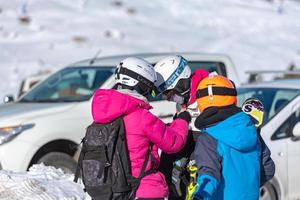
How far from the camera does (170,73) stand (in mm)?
4289

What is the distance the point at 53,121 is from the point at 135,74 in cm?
341

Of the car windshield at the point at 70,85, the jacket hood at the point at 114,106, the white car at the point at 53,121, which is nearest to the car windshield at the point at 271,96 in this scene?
the white car at the point at 53,121

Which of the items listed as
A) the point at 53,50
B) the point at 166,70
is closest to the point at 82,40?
the point at 53,50

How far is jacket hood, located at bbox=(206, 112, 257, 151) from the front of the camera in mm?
3799

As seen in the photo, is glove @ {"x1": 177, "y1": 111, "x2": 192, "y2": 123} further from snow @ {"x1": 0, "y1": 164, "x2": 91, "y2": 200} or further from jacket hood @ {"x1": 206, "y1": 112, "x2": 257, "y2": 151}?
snow @ {"x1": 0, "y1": 164, "x2": 91, "y2": 200}

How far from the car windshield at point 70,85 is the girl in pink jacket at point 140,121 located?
12.3 feet

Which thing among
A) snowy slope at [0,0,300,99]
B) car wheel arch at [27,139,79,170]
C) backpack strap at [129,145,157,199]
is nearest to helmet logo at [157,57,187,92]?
backpack strap at [129,145,157,199]

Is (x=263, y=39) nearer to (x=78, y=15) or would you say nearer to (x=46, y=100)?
(x=78, y=15)

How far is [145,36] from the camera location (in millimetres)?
33219

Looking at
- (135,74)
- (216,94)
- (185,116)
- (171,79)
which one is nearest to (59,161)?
(171,79)

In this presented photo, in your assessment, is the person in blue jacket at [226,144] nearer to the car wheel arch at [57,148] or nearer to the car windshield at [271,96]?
the car windshield at [271,96]

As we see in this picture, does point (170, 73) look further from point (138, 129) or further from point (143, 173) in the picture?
point (143, 173)

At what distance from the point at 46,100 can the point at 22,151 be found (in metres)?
1.21

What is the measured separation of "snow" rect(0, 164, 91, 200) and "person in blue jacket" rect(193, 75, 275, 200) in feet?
5.04
